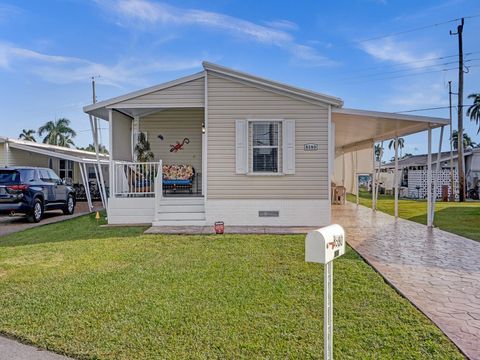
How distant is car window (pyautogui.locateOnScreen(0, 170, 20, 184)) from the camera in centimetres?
1006

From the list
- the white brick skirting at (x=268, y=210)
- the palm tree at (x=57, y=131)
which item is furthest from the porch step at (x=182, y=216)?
the palm tree at (x=57, y=131)

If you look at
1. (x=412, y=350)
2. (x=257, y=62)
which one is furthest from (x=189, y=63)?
(x=412, y=350)

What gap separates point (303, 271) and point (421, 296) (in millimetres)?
1442

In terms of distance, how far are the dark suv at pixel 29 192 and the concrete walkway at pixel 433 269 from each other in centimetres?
888

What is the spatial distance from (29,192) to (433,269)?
1035 centimetres

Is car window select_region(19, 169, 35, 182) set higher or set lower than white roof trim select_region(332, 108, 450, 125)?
lower

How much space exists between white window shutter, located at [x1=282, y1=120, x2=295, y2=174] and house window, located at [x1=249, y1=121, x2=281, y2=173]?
224 millimetres

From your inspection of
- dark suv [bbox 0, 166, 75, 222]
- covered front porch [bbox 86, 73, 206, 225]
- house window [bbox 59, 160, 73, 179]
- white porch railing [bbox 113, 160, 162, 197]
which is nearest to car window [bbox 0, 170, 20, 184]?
dark suv [bbox 0, 166, 75, 222]

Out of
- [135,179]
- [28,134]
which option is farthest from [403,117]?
[28,134]

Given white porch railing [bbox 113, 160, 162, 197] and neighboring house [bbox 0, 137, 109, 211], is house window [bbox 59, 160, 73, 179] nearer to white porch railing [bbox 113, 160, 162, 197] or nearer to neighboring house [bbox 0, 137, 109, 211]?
neighboring house [bbox 0, 137, 109, 211]

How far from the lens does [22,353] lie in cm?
277

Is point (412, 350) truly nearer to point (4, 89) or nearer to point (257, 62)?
point (257, 62)

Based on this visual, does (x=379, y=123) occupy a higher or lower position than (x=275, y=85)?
lower

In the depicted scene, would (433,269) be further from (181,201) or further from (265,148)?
(181,201)
